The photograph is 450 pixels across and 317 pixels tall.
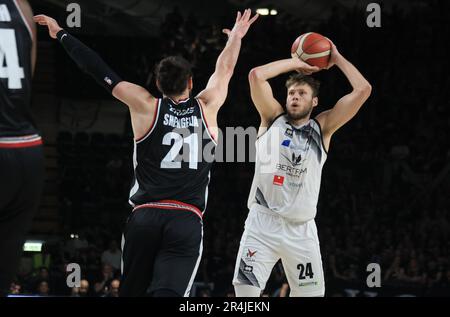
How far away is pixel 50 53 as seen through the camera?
64.4ft

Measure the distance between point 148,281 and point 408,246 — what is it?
8730 mm

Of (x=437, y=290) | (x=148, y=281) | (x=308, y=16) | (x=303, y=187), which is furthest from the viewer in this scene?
(x=308, y=16)

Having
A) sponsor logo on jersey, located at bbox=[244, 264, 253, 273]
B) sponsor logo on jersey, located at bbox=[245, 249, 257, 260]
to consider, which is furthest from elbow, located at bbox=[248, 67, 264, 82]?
sponsor logo on jersey, located at bbox=[244, 264, 253, 273]

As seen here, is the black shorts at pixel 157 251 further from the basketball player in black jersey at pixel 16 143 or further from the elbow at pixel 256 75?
the elbow at pixel 256 75

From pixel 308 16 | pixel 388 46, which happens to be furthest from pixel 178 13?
pixel 388 46

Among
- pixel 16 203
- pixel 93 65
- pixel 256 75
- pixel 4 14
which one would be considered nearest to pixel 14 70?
pixel 4 14

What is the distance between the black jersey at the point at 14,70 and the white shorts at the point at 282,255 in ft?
→ 10.7

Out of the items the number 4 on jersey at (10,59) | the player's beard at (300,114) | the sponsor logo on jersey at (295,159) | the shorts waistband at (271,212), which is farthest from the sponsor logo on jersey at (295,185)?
the number 4 on jersey at (10,59)

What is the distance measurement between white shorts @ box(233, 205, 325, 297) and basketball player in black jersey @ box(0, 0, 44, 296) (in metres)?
3.18

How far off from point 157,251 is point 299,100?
2294 millimetres

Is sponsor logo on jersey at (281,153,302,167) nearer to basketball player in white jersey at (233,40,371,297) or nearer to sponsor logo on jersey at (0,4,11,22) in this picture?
basketball player in white jersey at (233,40,371,297)

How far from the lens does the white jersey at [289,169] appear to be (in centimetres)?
659

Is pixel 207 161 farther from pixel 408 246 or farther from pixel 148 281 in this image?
pixel 408 246

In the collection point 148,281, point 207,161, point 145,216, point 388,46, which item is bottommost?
point 148,281
